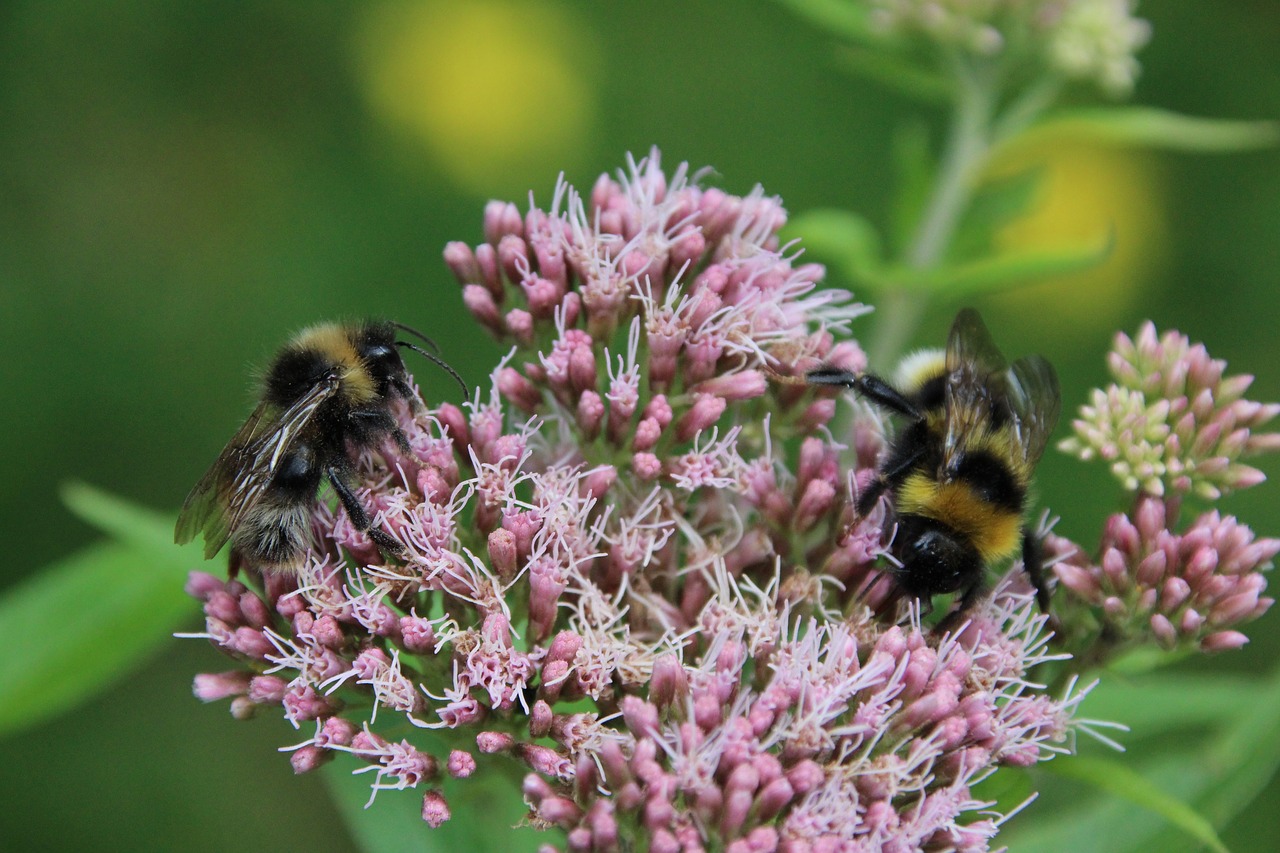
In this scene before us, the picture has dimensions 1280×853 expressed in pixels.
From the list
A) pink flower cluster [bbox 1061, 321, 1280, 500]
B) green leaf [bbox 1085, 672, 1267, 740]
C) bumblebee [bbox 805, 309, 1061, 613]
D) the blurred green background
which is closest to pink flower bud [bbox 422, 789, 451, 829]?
bumblebee [bbox 805, 309, 1061, 613]

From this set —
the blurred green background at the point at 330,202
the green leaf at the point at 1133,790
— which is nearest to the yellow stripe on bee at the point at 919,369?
the green leaf at the point at 1133,790

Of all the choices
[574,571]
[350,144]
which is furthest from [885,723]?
[350,144]

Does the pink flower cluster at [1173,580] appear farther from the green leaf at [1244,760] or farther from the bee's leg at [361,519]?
the bee's leg at [361,519]

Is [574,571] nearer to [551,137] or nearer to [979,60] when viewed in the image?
[979,60]

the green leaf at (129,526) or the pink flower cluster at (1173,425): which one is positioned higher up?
the pink flower cluster at (1173,425)

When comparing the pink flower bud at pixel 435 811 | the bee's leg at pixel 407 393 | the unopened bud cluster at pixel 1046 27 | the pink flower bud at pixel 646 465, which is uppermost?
the unopened bud cluster at pixel 1046 27

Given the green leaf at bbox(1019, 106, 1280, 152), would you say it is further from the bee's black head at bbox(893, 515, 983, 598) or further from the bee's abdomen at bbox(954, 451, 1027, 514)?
the bee's black head at bbox(893, 515, 983, 598)

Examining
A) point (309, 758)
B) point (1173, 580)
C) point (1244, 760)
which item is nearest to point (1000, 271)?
point (1173, 580)
